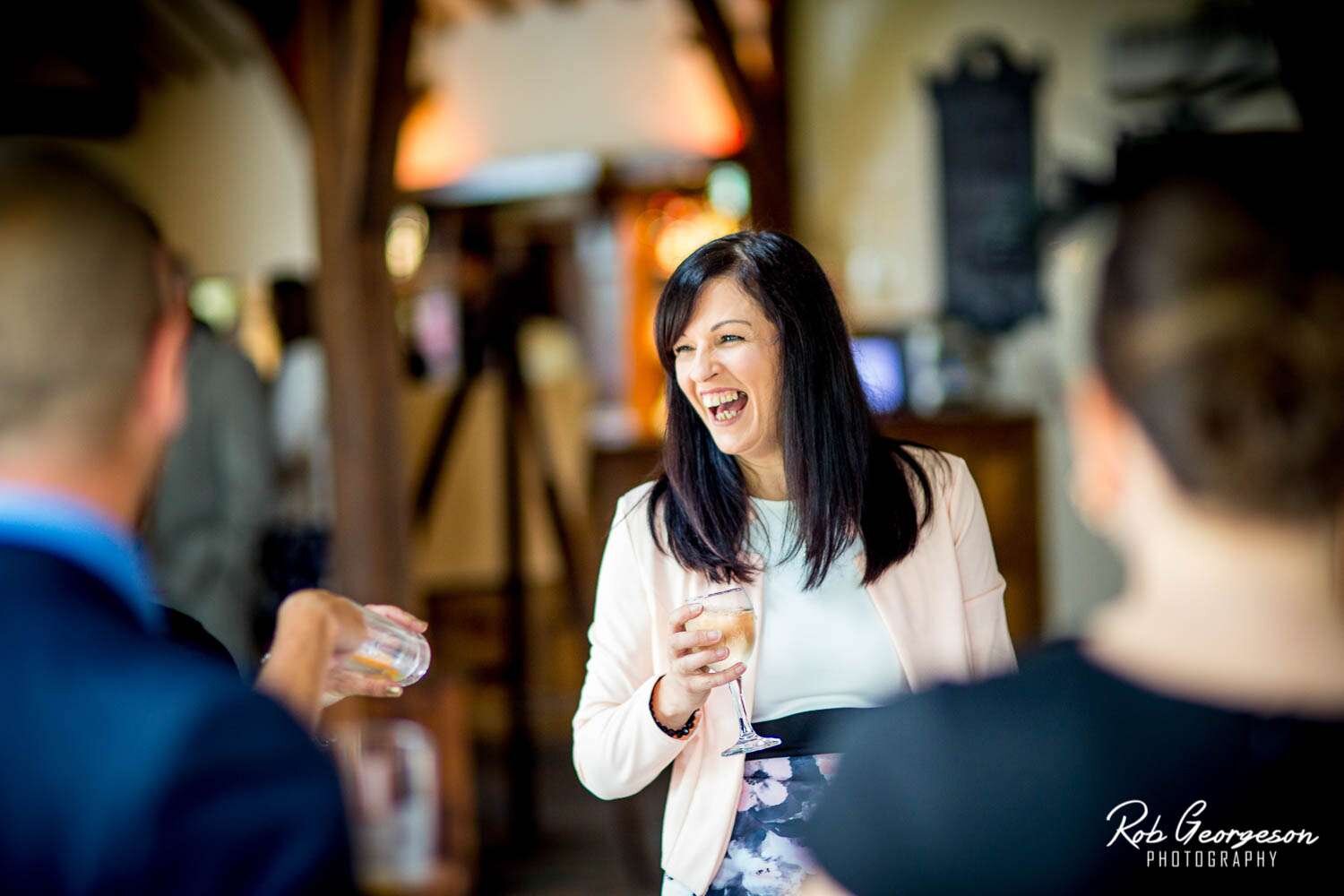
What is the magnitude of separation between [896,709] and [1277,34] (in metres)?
1.96

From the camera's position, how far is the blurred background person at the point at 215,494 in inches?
135

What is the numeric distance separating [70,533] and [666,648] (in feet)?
3.06

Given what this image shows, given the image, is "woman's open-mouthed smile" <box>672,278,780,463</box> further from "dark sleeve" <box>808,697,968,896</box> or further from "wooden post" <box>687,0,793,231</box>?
"wooden post" <box>687,0,793,231</box>

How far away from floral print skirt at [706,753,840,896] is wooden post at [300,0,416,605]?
2940 millimetres

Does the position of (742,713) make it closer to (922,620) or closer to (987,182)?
(922,620)

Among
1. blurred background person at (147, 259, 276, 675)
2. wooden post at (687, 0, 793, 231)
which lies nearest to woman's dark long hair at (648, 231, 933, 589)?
blurred background person at (147, 259, 276, 675)

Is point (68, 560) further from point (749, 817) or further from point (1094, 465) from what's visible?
point (749, 817)

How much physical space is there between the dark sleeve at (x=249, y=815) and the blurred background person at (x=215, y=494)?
2676mm

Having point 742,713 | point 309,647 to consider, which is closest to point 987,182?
point 742,713

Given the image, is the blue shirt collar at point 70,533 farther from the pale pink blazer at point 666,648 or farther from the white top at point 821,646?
the white top at point 821,646

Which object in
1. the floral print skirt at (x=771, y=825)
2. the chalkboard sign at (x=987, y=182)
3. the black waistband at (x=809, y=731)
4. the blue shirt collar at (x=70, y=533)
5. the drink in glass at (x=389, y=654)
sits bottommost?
the floral print skirt at (x=771, y=825)

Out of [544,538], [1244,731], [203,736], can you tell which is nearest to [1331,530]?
[1244,731]

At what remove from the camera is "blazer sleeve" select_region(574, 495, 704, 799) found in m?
1.63

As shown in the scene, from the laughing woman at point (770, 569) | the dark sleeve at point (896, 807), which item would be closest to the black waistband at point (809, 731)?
the laughing woman at point (770, 569)
